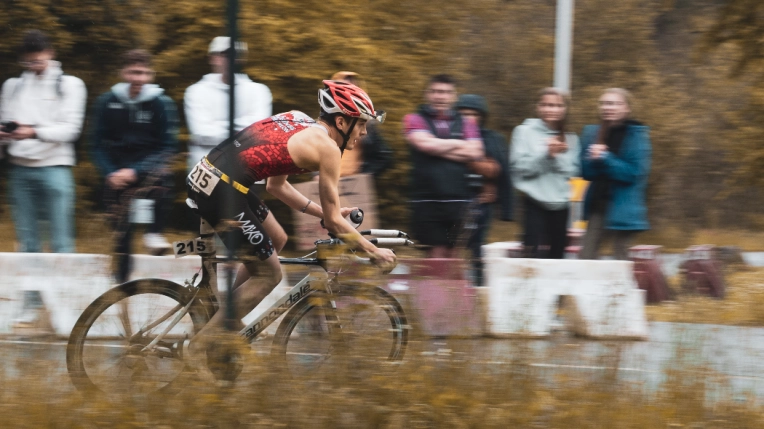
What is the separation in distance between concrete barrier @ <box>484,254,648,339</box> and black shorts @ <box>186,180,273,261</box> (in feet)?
3.96

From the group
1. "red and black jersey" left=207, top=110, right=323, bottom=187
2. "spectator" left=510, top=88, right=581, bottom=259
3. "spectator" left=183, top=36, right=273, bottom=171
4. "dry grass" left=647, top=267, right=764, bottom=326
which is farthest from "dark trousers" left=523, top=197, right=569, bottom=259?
"red and black jersey" left=207, top=110, right=323, bottom=187

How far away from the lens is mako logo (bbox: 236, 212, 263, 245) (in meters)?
5.65

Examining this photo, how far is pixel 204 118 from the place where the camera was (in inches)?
315

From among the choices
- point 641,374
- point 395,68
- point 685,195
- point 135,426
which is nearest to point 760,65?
point 395,68

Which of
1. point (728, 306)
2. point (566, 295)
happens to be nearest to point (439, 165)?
point (566, 295)

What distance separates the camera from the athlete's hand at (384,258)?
534cm

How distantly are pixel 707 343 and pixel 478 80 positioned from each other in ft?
54.0

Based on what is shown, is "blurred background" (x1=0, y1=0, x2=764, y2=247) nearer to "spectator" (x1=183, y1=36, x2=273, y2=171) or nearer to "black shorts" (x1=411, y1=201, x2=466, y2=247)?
"spectator" (x1=183, y1=36, x2=273, y2=171)

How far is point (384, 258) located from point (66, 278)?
2265mm

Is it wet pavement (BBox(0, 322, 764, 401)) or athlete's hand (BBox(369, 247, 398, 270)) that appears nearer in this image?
wet pavement (BBox(0, 322, 764, 401))

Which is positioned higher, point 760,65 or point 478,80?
point 760,65

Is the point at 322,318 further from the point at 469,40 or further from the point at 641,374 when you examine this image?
the point at 469,40

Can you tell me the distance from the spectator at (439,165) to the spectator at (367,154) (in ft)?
0.80

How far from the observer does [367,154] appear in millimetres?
8180
